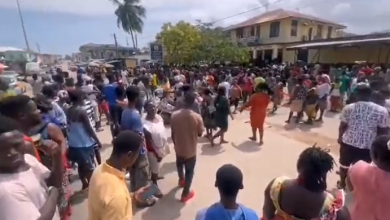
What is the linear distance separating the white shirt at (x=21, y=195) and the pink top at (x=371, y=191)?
7.48 ft

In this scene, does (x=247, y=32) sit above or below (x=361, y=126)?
above

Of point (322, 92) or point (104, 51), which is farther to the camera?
point (104, 51)

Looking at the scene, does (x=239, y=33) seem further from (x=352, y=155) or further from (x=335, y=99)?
(x=352, y=155)

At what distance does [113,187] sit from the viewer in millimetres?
1887

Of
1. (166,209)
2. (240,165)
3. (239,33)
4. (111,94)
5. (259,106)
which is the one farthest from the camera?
(239,33)

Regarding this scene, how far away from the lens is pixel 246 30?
112 ft

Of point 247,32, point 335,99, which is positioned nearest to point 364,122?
point 335,99

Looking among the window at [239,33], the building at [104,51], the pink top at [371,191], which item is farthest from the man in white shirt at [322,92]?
the building at [104,51]

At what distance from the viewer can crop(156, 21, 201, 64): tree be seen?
21.7m

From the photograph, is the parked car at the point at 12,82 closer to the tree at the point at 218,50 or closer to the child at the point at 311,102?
the child at the point at 311,102

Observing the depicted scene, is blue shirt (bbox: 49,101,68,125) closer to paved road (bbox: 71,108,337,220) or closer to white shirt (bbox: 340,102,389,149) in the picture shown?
paved road (bbox: 71,108,337,220)

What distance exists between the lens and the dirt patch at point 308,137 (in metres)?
7.09

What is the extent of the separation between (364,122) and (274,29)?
95.4 feet

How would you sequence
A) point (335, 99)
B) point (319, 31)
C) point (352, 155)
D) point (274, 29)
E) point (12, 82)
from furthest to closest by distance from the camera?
point (319, 31), point (274, 29), point (335, 99), point (12, 82), point (352, 155)
